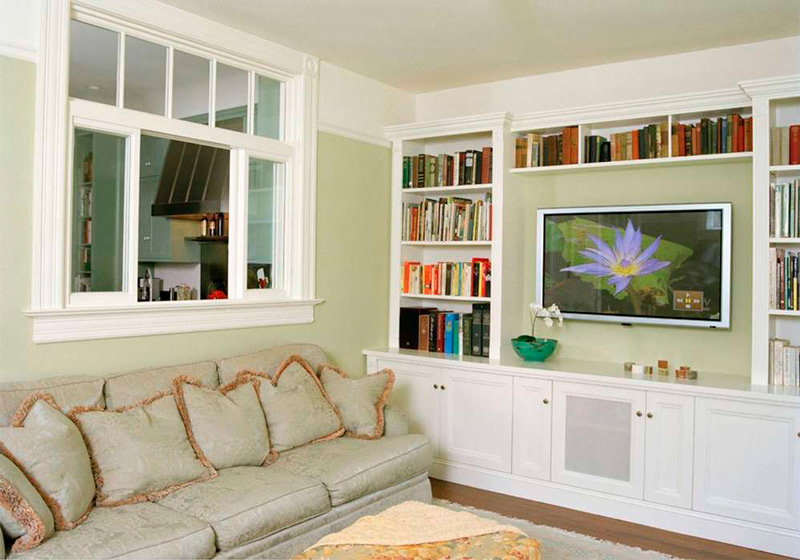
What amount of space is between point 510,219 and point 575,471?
65.5 inches

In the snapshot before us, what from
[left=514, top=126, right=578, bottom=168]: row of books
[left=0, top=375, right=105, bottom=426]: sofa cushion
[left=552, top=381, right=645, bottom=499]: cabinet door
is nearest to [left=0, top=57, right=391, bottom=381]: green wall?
[left=0, top=375, right=105, bottom=426]: sofa cushion

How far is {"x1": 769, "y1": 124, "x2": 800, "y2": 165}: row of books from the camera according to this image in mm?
3785

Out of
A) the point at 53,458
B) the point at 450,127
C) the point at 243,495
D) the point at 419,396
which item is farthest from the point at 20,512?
the point at 450,127

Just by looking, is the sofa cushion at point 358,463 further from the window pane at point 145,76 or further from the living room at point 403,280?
the window pane at point 145,76

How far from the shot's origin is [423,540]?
2.63 metres

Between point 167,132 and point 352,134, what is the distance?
1496mm

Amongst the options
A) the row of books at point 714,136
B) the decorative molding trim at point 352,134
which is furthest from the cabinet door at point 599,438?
the decorative molding trim at point 352,134

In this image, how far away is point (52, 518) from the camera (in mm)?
2521

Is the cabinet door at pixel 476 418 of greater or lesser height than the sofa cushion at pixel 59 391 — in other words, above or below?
below

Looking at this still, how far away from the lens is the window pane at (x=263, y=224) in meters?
4.29

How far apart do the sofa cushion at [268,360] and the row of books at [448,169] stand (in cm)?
151

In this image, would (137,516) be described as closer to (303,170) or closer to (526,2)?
(303,170)

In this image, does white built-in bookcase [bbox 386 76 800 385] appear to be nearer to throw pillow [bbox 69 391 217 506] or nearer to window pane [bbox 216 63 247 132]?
window pane [bbox 216 63 247 132]

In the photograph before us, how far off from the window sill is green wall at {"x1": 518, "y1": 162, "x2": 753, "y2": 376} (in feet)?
5.52
